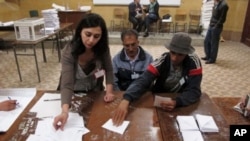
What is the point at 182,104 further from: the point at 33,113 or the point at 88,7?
the point at 88,7

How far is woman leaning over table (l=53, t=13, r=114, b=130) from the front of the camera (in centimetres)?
131

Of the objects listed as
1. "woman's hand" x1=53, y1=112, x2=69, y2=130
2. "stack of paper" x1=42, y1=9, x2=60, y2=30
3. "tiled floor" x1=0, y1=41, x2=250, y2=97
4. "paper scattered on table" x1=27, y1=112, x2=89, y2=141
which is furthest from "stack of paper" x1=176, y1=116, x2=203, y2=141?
"stack of paper" x1=42, y1=9, x2=60, y2=30

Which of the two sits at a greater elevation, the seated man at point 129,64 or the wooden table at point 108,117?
the seated man at point 129,64

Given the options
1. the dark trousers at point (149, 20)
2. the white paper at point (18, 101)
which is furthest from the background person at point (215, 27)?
the white paper at point (18, 101)

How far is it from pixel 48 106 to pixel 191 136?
828mm

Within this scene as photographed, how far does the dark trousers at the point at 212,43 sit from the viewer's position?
166 inches

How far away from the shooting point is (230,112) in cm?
140

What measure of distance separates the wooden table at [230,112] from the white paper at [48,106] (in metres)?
0.99

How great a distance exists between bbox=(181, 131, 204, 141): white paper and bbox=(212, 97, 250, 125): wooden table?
0.28 meters

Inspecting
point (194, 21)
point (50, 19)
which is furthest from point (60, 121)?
point (194, 21)

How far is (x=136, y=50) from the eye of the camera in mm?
2039

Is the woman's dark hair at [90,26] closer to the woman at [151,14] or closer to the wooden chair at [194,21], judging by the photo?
the woman at [151,14]

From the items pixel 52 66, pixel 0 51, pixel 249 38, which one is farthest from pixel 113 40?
pixel 249 38

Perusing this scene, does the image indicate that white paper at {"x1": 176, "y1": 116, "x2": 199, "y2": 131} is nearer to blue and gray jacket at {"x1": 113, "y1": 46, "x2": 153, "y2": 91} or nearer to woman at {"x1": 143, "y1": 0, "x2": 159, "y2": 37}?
blue and gray jacket at {"x1": 113, "y1": 46, "x2": 153, "y2": 91}
